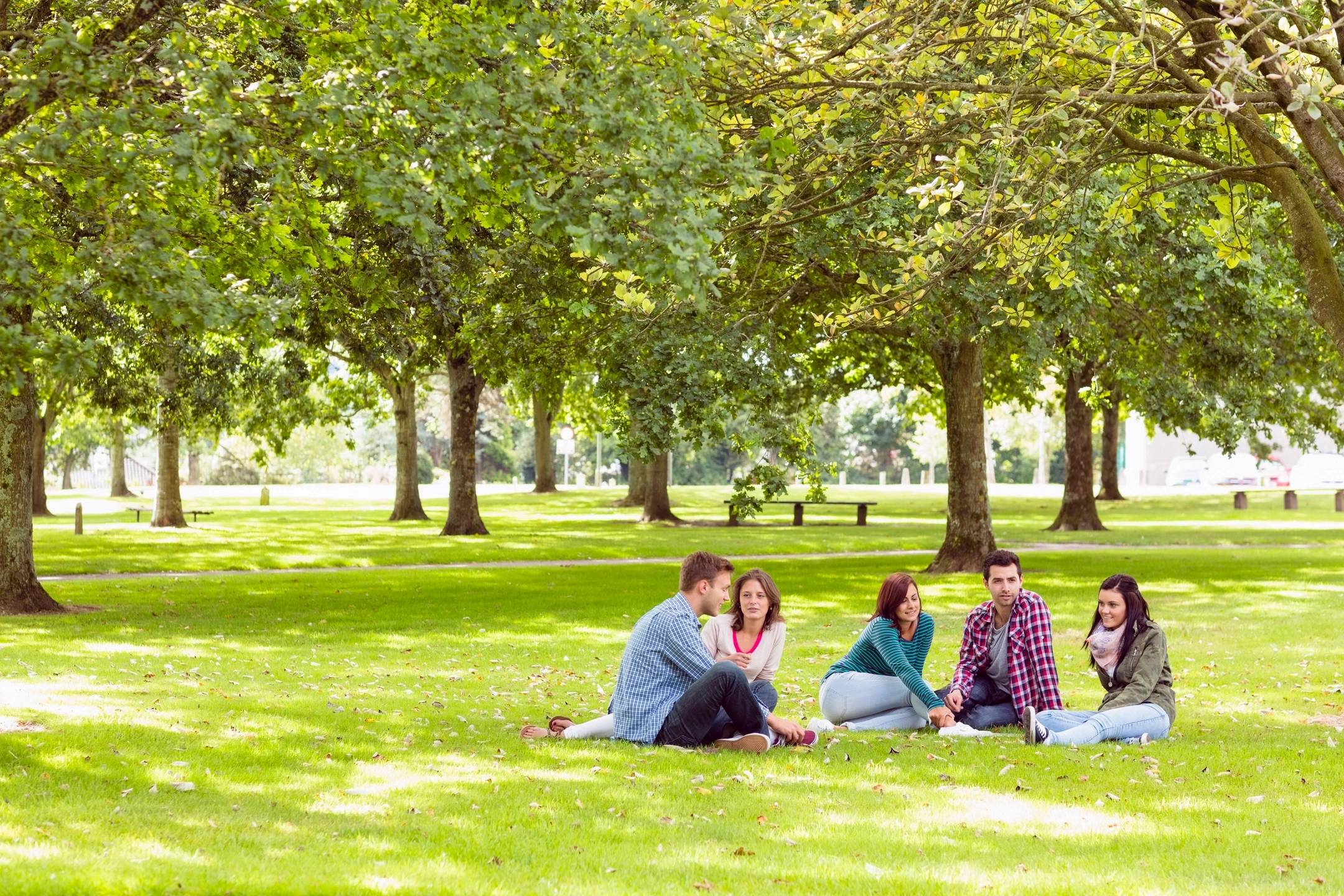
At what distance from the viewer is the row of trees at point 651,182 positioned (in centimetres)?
770

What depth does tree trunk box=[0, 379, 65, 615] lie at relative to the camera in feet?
59.1

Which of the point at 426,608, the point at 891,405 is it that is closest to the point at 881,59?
the point at 426,608

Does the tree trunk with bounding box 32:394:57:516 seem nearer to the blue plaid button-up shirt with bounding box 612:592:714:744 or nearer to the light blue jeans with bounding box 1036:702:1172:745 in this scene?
the blue plaid button-up shirt with bounding box 612:592:714:744

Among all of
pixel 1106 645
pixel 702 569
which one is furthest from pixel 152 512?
pixel 1106 645

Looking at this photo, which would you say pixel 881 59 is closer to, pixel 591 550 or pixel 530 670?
pixel 530 670

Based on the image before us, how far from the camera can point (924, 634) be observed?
9.35m

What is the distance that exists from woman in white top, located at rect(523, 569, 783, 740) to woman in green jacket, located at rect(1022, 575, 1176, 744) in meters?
1.80

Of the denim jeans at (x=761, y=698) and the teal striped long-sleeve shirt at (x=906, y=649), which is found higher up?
the teal striped long-sleeve shirt at (x=906, y=649)

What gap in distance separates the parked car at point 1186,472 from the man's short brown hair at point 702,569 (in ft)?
295

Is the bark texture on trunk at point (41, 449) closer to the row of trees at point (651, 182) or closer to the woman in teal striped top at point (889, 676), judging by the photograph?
the row of trees at point (651, 182)

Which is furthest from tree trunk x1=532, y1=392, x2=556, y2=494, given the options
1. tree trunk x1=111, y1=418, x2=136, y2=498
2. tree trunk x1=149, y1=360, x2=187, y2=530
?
tree trunk x1=111, y1=418, x2=136, y2=498

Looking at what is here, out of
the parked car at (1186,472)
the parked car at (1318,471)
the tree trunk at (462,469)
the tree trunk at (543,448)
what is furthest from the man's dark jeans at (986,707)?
the parked car at (1186,472)

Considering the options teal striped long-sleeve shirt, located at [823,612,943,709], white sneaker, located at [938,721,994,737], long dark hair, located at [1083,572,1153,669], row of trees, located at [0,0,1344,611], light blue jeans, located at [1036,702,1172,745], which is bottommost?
white sneaker, located at [938,721,994,737]

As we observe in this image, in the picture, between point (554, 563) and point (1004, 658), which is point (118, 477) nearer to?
point (554, 563)
